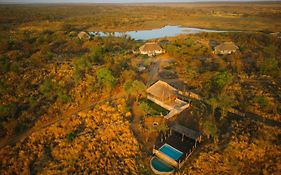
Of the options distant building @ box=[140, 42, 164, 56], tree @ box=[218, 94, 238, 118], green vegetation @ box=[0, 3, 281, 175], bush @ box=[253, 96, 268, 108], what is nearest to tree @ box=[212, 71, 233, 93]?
green vegetation @ box=[0, 3, 281, 175]

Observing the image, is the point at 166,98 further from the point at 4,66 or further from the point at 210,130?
the point at 4,66

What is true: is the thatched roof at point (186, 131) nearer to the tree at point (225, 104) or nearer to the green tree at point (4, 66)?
the tree at point (225, 104)

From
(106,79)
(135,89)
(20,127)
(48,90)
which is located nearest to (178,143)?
(135,89)

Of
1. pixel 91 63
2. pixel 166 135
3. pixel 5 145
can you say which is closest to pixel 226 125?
pixel 166 135

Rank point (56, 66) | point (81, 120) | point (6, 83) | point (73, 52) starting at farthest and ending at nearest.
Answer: point (73, 52) → point (56, 66) → point (6, 83) → point (81, 120)

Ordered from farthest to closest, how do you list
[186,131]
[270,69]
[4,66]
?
[4,66] → [270,69] → [186,131]

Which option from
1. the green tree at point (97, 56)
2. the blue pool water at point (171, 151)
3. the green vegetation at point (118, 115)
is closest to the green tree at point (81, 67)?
the green vegetation at point (118, 115)

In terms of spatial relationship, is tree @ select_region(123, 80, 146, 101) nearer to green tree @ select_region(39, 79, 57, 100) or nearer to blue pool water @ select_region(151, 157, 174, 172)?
green tree @ select_region(39, 79, 57, 100)

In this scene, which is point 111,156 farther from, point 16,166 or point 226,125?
point 226,125
